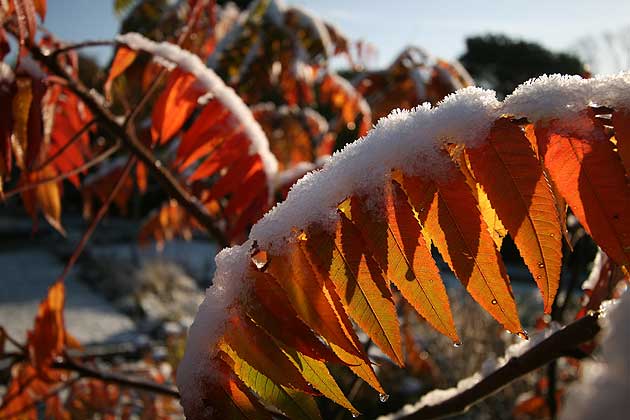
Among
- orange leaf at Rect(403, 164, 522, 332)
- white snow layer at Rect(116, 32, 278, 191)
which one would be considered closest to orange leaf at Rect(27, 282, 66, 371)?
white snow layer at Rect(116, 32, 278, 191)

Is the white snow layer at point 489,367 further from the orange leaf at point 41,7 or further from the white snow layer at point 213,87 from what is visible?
the orange leaf at point 41,7

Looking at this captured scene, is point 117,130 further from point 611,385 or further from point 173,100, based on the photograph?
point 611,385

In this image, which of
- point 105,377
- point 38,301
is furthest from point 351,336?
point 38,301

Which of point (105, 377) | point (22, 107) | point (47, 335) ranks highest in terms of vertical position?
point (22, 107)

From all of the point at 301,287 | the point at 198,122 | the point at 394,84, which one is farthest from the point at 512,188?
the point at 394,84

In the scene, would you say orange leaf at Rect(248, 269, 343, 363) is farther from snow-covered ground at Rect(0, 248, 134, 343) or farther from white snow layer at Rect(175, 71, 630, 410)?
snow-covered ground at Rect(0, 248, 134, 343)
